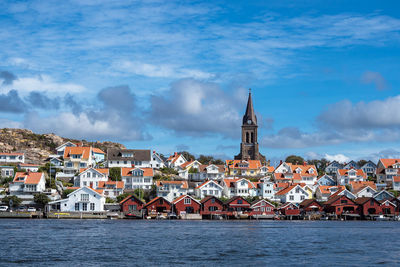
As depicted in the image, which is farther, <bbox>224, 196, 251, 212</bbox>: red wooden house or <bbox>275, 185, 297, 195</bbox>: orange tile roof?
<bbox>275, 185, 297, 195</bbox>: orange tile roof

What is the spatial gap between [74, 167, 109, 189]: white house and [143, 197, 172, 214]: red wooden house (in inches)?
524

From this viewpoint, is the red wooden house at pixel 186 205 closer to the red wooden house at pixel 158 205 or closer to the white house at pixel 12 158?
the red wooden house at pixel 158 205

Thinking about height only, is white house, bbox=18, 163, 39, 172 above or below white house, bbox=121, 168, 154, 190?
above

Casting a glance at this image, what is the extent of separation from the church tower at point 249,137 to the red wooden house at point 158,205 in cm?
4869

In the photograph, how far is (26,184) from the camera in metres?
102

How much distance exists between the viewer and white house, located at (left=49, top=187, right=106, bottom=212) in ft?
324

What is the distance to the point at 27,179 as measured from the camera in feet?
334

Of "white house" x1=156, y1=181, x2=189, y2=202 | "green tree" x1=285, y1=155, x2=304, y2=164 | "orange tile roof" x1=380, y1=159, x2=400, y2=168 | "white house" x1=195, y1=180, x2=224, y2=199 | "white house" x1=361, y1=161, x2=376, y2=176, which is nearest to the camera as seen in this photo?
"white house" x1=156, y1=181, x2=189, y2=202

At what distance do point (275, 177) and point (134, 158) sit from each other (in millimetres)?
33215

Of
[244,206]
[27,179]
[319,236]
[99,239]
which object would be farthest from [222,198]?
[99,239]

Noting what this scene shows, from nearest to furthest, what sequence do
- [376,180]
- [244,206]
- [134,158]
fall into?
[244,206] → [134,158] → [376,180]

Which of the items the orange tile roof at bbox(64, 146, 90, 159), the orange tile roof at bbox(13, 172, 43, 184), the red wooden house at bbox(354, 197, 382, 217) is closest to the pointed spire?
the red wooden house at bbox(354, 197, 382, 217)

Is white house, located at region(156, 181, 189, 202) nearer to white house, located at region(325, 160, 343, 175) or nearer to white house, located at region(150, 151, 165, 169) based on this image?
white house, located at region(150, 151, 165, 169)

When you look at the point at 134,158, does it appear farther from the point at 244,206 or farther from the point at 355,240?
the point at 355,240
